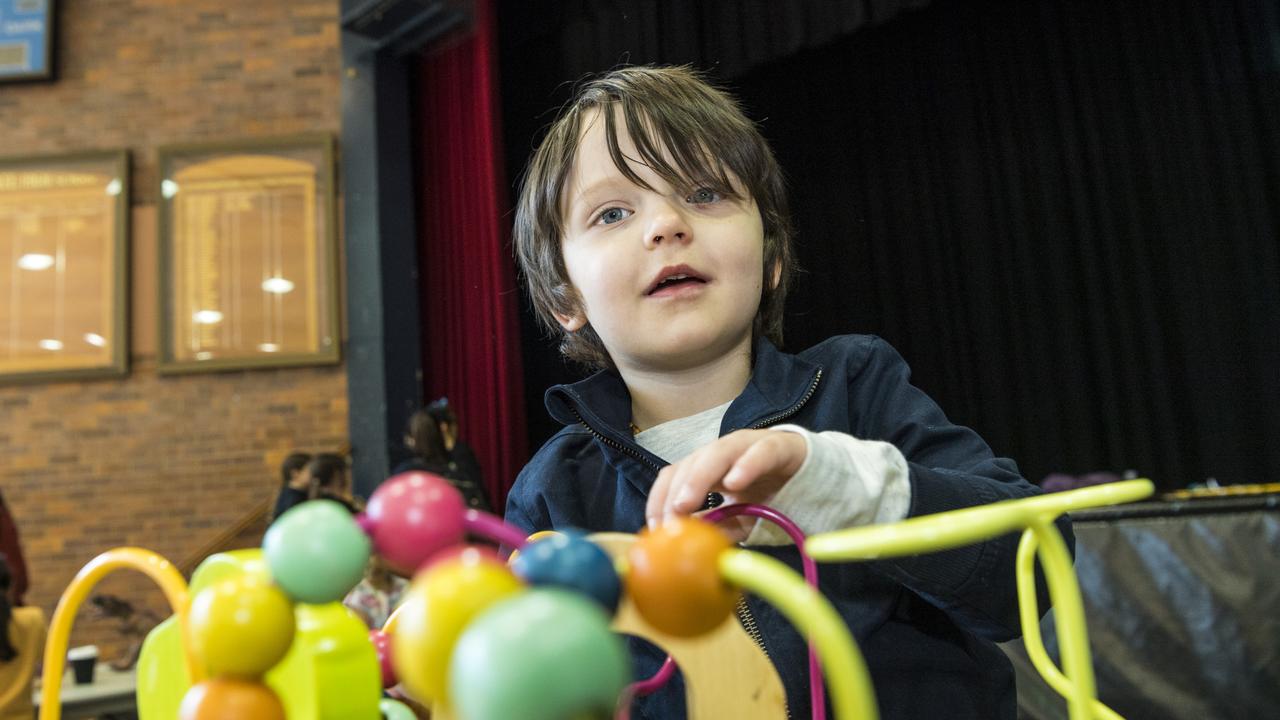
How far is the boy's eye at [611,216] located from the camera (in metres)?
0.84

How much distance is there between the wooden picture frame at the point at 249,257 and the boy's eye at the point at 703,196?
11.9 ft

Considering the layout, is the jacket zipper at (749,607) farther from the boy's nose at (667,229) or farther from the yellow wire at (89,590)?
the yellow wire at (89,590)

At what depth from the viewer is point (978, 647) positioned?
74 centimetres

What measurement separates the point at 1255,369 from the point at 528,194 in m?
4.50

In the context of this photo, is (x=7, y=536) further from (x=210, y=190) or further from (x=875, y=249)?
(x=875, y=249)

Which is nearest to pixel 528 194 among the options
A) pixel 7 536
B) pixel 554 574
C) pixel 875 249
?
pixel 554 574

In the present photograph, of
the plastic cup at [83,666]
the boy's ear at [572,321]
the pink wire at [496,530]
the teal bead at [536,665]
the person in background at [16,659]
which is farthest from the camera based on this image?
the plastic cup at [83,666]

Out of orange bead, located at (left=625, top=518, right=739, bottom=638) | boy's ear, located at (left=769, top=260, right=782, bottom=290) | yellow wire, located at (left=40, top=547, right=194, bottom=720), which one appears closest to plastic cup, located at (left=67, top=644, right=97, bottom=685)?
boy's ear, located at (left=769, top=260, right=782, bottom=290)

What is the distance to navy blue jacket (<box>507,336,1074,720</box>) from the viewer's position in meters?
0.58

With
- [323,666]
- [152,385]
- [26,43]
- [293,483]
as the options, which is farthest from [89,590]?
[26,43]

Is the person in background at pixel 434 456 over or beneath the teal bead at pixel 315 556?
over

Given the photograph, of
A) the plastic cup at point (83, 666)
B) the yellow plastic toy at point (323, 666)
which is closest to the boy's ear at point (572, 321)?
the yellow plastic toy at point (323, 666)

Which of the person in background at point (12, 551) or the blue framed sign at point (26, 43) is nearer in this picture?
the person in background at point (12, 551)

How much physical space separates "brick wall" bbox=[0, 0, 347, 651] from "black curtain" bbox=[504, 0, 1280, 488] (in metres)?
1.05
